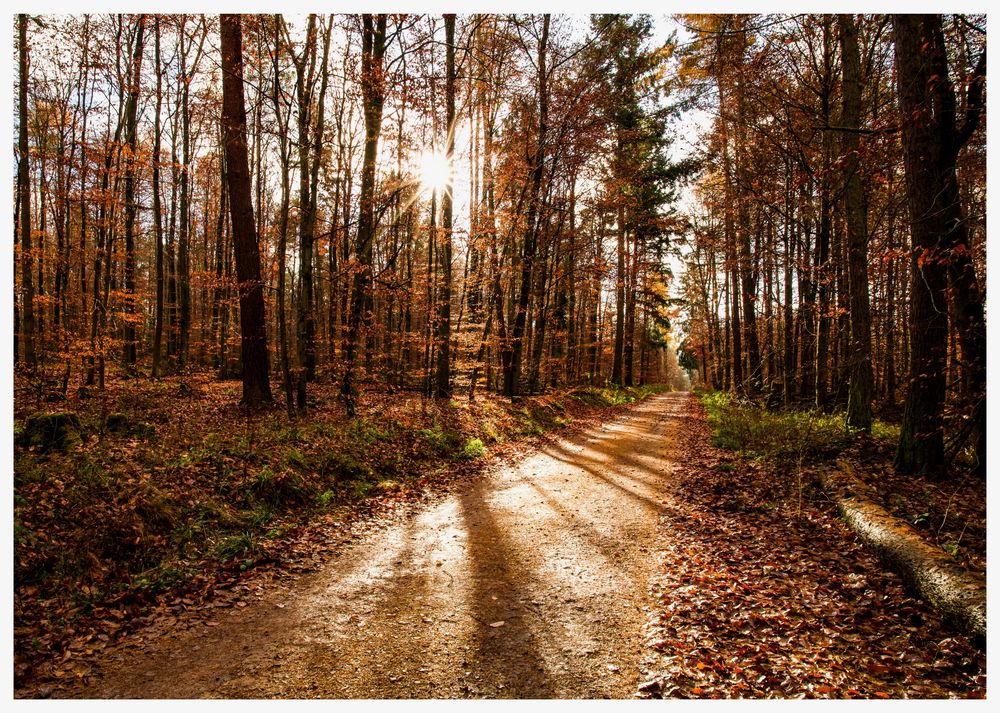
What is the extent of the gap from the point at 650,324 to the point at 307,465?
91.9ft

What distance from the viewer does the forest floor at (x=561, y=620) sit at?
3152 mm

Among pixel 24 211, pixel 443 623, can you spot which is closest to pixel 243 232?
pixel 24 211

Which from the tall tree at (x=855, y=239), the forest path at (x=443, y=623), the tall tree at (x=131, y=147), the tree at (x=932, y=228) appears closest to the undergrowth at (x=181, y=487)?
the forest path at (x=443, y=623)

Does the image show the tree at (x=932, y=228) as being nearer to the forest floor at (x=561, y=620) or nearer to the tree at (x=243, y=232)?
the forest floor at (x=561, y=620)

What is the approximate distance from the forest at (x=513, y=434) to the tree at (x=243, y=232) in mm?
79

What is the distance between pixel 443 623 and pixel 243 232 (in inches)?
386

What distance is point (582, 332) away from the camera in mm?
32719

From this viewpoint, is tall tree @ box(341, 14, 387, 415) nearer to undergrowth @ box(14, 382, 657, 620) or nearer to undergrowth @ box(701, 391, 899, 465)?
undergrowth @ box(14, 382, 657, 620)

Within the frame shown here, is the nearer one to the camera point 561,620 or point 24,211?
point 561,620

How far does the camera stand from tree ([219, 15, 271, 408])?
33.2 feet

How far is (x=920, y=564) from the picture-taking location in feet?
13.6

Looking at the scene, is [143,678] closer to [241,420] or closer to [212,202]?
[241,420]

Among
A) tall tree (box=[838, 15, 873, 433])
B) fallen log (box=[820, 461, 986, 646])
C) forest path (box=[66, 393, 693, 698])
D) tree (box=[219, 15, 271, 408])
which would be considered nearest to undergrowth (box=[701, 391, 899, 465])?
tall tree (box=[838, 15, 873, 433])

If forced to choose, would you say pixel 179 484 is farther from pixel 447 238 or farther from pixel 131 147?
pixel 131 147
